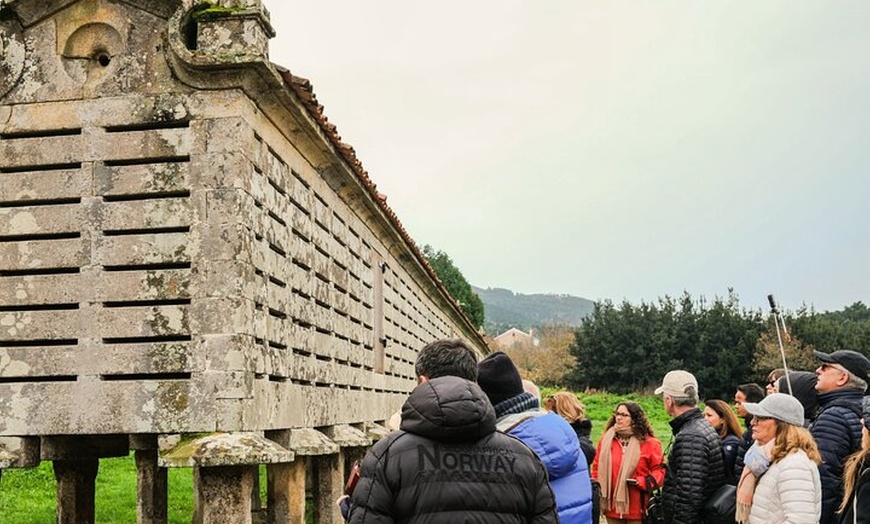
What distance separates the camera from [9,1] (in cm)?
658

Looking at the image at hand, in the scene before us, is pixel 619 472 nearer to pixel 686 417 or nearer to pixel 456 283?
pixel 686 417

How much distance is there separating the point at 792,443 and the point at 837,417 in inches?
28.6

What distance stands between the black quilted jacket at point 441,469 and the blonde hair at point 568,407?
4.04 meters

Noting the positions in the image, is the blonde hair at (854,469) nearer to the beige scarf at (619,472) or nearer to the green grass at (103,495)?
the beige scarf at (619,472)

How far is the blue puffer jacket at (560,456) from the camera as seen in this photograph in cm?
399

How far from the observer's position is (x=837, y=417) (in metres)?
5.48

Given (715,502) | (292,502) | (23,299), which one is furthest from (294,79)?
(715,502)

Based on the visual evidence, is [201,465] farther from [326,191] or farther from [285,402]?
[326,191]

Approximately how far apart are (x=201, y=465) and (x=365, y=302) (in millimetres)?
5696

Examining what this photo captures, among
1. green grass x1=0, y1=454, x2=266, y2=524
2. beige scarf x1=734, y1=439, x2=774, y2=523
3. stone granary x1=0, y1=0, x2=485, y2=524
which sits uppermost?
stone granary x1=0, y1=0, x2=485, y2=524

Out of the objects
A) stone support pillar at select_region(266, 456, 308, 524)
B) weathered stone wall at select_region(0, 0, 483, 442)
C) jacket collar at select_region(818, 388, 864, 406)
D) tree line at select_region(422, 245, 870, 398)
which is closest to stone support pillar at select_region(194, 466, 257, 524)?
weathered stone wall at select_region(0, 0, 483, 442)

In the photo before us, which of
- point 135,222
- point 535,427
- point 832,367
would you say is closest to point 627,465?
point 832,367

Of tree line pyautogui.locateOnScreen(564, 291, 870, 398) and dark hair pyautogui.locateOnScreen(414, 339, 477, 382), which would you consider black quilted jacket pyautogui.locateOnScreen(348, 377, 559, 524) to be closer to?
dark hair pyautogui.locateOnScreen(414, 339, 477, 382)

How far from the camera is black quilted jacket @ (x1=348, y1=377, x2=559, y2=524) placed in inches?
120
